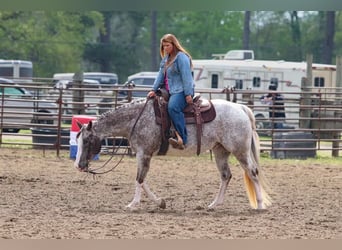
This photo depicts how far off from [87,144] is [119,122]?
404mm

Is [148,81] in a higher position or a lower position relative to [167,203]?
higher

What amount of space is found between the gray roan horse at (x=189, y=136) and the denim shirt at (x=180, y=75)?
39cm

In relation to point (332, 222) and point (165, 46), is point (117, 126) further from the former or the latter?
point (332, 222)

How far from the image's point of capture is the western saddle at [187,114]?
9.56 meters

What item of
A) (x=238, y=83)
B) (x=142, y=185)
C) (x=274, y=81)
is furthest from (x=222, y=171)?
(x=238, y=83)

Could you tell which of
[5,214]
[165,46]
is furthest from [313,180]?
[5,214]

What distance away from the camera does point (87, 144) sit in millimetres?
9727

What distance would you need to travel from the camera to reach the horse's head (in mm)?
9711

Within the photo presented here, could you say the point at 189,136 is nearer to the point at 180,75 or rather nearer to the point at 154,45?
the point at 180,75

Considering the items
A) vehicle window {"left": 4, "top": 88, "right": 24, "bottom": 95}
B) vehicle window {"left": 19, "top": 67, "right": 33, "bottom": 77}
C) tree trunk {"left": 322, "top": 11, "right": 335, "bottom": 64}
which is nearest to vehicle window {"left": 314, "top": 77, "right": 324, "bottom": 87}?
vehicle window {"left": 4, "top": 88, "right": 24, "bottom": 95}

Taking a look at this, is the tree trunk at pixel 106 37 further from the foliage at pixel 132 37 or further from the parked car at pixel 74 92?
the parked car at pixel 74 92

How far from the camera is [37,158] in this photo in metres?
15.5

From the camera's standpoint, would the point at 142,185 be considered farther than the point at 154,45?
No

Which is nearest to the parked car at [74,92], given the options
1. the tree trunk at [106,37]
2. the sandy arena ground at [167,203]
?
the sandy arena ground at [167,203]
